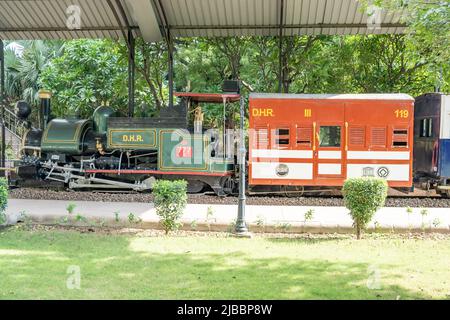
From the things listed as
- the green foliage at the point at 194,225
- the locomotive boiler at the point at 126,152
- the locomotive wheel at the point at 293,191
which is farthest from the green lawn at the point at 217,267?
the locomotive wheel at the point at 293,191

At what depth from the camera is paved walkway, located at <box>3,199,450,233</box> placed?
9.27 meters

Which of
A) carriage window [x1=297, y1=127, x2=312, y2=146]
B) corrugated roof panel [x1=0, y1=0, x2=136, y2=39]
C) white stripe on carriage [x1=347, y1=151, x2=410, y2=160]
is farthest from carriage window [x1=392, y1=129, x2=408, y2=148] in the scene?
corrugated roof panel [x1=0, y1=0, x2=136, y2=39]

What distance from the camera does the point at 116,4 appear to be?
14602mm

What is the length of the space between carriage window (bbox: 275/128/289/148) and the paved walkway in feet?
7.37

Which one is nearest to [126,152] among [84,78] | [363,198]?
[363,198]

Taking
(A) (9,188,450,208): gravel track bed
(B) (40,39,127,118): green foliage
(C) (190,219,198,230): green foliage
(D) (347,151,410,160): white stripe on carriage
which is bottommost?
(C) (190,219,198,230): green foliage

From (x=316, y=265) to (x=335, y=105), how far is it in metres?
7.48

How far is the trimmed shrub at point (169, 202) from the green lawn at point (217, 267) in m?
0.45

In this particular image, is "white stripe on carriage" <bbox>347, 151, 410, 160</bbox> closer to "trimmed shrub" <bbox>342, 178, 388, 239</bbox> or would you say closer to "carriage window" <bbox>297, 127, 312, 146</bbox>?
"carriage window" <bbox>297, 127, 312, 146</bbox>

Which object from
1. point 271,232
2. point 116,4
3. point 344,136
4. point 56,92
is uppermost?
point 116,4

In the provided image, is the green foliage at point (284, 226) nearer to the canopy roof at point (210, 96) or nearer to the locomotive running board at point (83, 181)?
the canopy roof at point (210, 96)

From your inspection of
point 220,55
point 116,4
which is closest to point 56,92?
point 220,55

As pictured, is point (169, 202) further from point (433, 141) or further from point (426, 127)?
point (426, 127)

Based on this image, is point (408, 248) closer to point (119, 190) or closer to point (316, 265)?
point (316, 265)
